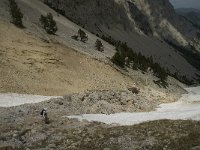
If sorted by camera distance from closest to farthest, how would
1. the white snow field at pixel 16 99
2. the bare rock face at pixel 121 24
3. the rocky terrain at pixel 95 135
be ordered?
the rocky terrain at pixel 95 135
the white snow field at pixel 16 99
the bare rock face at pixel 121 24

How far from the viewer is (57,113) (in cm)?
3769

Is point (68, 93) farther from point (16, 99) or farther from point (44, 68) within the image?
point (16, 99)

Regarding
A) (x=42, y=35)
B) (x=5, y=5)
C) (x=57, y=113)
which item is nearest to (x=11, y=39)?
(x=42, y=35)

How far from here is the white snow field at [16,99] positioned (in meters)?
45.3

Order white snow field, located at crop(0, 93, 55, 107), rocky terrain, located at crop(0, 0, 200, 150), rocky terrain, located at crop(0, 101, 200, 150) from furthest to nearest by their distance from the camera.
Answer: white snow field, located at crop(0, 93, 55, 107), rocky terrain, located at crop(0, 0, 200, 150), rocky terrain, located at crop(0, 101, 200, 150)

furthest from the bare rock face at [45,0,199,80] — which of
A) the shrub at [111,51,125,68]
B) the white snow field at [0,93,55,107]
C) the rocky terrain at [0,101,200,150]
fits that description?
the rocky terrain at [0,101,200,150]

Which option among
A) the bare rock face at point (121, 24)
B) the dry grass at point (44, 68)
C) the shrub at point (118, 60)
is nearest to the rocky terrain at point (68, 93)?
the dry grass at point (44, 68)

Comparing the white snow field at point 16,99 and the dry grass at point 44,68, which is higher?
the dry grass at point 44,68

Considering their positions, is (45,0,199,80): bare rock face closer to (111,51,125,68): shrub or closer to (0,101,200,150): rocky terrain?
(111,51,125,68): shrub

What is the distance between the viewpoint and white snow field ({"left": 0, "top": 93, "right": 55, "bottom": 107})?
1782 inches

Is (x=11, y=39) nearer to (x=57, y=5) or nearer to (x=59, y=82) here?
(x=59, y=82)

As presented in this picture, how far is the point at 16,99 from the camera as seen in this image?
155 feet

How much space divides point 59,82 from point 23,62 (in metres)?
4.68

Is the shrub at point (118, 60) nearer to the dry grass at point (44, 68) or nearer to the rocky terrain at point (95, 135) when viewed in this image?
the dry grass at point (44, 68)
